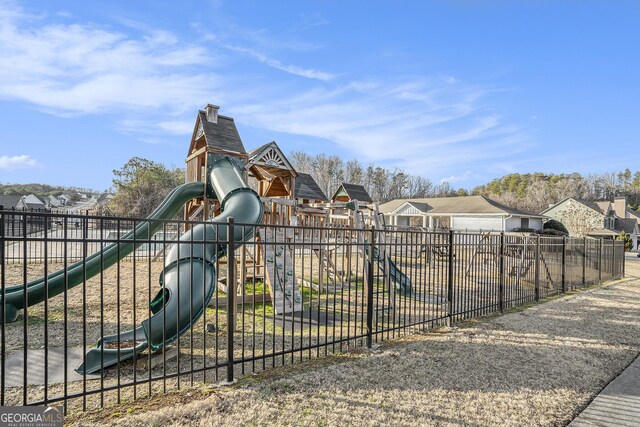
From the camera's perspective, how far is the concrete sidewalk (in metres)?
3.47

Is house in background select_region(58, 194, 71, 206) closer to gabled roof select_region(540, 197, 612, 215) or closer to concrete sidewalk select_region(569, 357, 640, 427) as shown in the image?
gabled roof select_region(540, 197, 612, 215)

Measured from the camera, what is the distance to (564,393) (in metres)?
4.08

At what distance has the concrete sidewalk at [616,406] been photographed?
11.4 feet

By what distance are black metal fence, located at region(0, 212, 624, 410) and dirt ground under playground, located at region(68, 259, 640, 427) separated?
29 centimetres

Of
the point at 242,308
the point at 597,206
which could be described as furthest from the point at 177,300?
the point at 597,206

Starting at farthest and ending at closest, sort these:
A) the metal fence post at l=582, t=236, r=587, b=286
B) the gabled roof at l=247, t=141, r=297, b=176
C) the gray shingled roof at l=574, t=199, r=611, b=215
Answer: the gray shingled roof at l=574, t=199, r=611, b=215
the metal fence post at l=582, t=236, r=587, b=286
the gabled roof at l=247, t=141, r=297, b=176

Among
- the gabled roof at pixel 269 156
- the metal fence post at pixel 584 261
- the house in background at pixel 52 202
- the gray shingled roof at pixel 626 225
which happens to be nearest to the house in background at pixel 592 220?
the gray shingled roof at pixel 626 225

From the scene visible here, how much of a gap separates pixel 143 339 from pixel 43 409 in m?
→ 1.62

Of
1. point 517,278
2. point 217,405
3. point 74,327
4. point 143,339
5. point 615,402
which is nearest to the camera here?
point 217,405

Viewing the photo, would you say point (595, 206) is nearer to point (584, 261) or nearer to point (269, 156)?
point (584, 261)

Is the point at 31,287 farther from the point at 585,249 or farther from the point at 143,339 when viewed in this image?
the point at 585,249

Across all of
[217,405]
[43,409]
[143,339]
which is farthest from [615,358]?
[43,409]

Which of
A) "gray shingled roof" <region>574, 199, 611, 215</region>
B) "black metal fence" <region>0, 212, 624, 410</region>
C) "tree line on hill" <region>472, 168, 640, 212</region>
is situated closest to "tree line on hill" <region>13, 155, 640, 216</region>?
"tree line on hill" <region>472, 168, 640, 212</region>

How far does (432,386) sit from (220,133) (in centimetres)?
901
